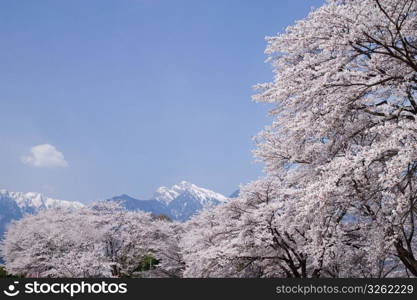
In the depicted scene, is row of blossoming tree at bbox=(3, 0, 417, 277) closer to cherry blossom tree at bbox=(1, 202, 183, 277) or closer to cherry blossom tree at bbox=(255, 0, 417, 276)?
cherry blossom tree at bbox=(255, 0, 417, 276)

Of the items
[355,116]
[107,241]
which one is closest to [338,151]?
[355,116]

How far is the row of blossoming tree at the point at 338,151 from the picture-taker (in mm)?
8031

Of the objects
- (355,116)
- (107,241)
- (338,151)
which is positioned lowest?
(338,151)

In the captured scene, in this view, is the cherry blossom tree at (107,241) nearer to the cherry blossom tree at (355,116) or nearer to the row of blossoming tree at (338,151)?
the row of blossoming tree at (338,151)

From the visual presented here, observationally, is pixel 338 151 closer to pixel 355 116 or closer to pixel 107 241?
pixel 355 116

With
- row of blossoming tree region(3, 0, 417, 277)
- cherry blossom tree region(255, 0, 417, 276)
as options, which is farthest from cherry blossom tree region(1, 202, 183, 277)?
cherry blossom tree region(255, 0, 417, 276)

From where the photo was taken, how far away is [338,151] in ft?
32.7

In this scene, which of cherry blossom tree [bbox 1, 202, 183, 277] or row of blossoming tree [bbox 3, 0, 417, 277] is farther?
cherry blossom tree [bbox 1, 202, 183, 277]

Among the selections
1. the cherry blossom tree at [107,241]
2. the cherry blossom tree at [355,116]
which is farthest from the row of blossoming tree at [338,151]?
the cherry blossom tree at [107,241]

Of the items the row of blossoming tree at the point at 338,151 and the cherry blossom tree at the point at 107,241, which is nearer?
the row of blossoming tree at the point at 338,151

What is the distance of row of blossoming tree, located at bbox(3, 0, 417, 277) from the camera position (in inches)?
316

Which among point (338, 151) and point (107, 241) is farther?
point (107, 241)

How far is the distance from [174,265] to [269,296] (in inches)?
885

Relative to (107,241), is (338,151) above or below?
below
